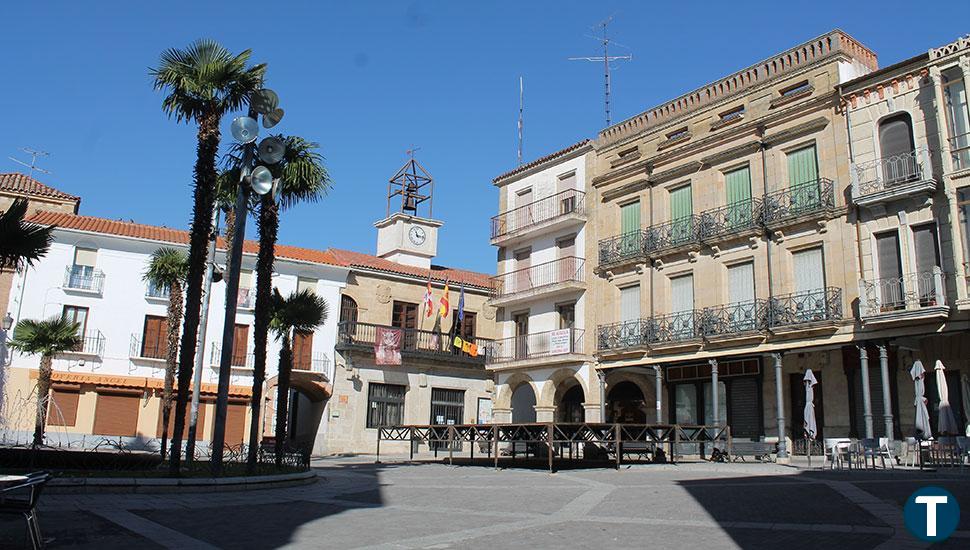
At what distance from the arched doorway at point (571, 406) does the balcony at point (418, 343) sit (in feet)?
13.9

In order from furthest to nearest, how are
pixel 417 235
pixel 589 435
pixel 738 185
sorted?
pixel 417 235 < pixel 738 185 < pixel 589 435

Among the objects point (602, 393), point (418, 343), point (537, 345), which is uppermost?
point (418, 343)

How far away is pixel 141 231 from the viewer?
122 ft

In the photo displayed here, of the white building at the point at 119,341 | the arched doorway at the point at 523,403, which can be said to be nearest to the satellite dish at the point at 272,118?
the white building at the point at 119,341

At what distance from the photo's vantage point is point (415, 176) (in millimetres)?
45750

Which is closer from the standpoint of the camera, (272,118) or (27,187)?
(272,118)

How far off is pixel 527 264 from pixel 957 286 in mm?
18653

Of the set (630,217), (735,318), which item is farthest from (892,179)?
Answer: (630,217)

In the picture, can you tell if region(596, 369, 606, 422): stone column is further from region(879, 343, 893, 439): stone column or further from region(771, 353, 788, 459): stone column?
region(879, 343, 893, 439): stone column

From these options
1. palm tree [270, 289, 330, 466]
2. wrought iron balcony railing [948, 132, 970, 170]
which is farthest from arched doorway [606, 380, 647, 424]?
wrought iron balcony railing [948, 132, 970, 170]

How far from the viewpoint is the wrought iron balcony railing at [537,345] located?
3238 centimetres

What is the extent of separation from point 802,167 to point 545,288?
11802 mm

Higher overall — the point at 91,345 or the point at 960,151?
the point at 960,151

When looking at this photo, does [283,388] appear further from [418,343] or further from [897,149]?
[897,149]
